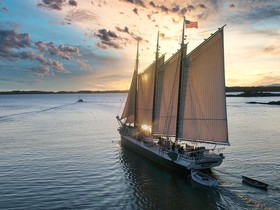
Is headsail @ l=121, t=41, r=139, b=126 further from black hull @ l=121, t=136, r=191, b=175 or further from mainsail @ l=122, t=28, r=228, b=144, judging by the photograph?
mainsail @ l=122, t=28, r=228, b=144

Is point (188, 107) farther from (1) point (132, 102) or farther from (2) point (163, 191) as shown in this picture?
(1) point (132, 102)

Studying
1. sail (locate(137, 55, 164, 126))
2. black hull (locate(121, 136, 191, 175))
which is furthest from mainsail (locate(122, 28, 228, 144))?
black hull (locate(121, 136, 191, 175))

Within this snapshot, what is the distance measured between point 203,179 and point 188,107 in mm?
9553

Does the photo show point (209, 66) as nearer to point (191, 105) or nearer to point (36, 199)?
point (191, 105)

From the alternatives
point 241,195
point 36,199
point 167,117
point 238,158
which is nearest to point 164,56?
point 167,117

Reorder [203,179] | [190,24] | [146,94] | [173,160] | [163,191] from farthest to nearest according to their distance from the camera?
1. [146,94]
2. [190,24]
3. [173,160]
4. [203,179]
5. [163,191]

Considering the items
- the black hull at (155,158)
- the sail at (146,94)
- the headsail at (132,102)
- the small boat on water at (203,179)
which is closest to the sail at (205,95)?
the black hull at (155,158)

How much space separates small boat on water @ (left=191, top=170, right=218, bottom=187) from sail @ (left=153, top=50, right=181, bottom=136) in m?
8.35

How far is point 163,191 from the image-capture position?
107 ft

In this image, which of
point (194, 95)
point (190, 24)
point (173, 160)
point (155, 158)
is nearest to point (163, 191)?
point (173, 160)

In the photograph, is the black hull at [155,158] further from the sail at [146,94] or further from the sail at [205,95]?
the sail at [146,94]

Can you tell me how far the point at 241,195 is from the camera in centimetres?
3028

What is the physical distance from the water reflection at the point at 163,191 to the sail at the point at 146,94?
11238mm

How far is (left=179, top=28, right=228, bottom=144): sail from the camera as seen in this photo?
34.8 m
